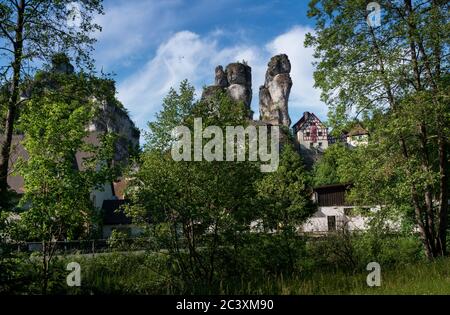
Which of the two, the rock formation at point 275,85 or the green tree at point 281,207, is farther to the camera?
the rock formation at point 275,85

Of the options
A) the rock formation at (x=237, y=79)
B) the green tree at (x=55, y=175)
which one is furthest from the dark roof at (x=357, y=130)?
the rock formation at (x=237, y=79)

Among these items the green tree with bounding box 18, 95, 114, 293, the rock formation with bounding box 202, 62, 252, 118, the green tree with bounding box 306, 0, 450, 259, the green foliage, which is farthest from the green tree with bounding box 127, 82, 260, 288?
the rock formation with bounding box 202, 62, 252, 118

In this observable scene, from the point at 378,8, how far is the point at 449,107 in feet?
14.2

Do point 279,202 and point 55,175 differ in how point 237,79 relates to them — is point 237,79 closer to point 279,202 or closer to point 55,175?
point 279,202

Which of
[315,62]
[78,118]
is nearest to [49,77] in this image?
[78,118]

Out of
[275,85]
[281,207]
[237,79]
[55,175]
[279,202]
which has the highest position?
[237,79]

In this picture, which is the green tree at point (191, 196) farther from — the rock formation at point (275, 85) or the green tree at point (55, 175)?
the rock formation at point (275, 85)

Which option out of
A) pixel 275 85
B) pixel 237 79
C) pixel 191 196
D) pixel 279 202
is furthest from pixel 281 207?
pixel 275 85

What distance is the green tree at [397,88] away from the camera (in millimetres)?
13070

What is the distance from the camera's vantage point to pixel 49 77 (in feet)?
38.9

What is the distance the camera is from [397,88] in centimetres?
1428

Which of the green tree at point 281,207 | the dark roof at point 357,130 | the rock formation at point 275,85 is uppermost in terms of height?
the rock formation at point 275,85

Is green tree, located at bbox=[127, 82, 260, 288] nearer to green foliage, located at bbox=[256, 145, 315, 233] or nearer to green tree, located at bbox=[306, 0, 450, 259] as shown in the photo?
green foliage, located at bbox=[256, 145, 315, 233]
